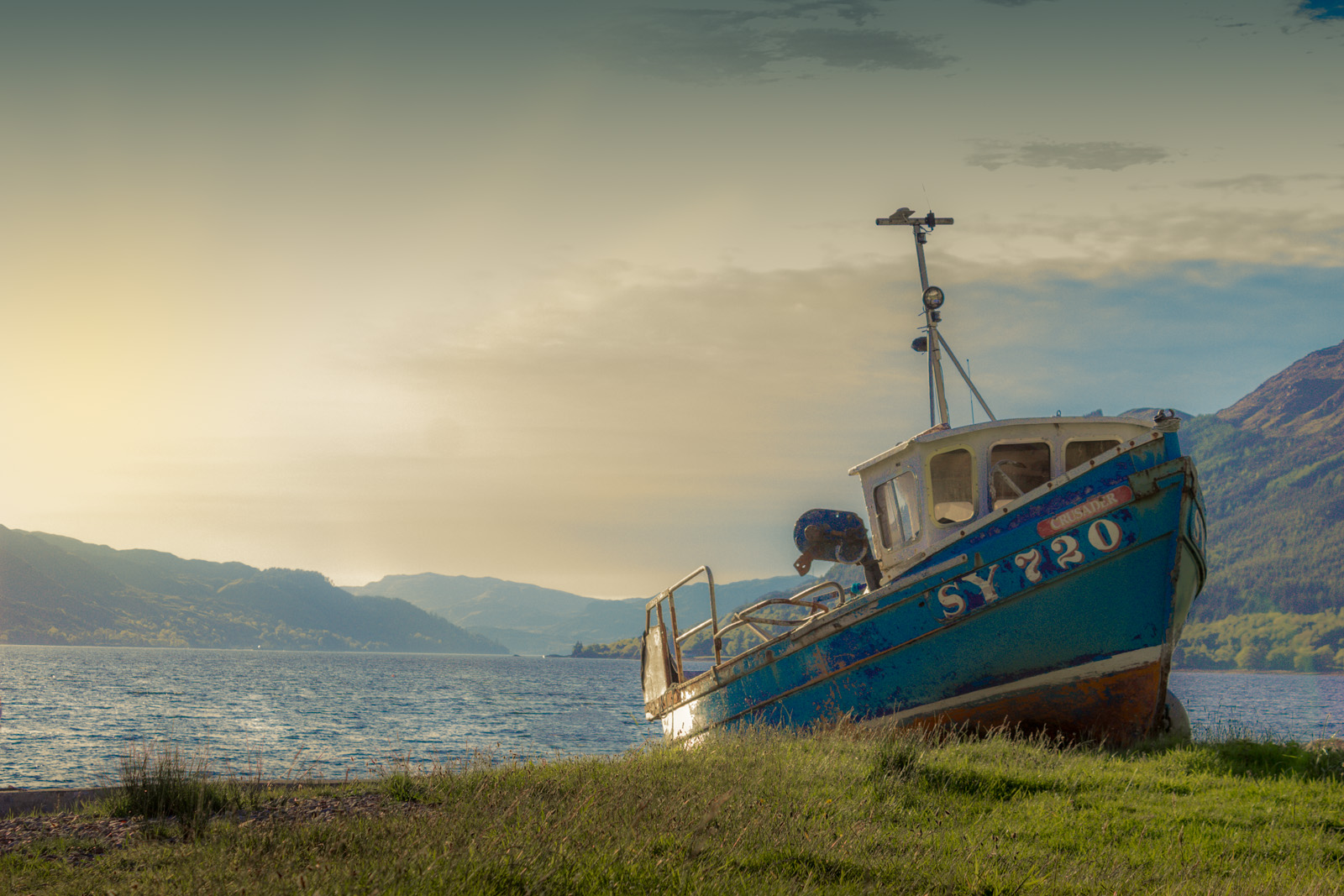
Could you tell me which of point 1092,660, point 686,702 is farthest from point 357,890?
point 686,702

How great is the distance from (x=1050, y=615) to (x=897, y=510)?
251cm

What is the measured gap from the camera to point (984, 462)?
36.7 ft

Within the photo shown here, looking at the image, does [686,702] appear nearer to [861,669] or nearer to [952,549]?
[861,669]

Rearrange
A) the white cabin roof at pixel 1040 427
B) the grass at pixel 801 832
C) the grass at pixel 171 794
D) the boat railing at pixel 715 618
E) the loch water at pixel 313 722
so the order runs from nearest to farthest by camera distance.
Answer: the grass at pixel 801 832 → the grass at pixel 171 794 → the white cabin roof at pixel 1040 427 → the boat railing at pixel 715 618 → the loch water at pixel 313 722

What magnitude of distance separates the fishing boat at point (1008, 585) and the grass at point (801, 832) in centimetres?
119

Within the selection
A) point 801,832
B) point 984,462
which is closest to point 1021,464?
point 984,462

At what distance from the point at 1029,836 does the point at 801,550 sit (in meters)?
5.64

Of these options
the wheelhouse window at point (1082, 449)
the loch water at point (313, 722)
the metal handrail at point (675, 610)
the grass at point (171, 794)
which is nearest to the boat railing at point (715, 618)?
the metal handrail at point (675, 610)

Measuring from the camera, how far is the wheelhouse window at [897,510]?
455 inches

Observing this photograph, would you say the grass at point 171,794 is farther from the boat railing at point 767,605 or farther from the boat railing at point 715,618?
the boat railing at point 767,605

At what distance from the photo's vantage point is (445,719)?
5425cm

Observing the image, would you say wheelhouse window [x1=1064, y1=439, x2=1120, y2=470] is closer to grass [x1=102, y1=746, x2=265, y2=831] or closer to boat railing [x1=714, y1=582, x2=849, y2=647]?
boat railing [x1=714, y1=582, x2=849, y2=647]

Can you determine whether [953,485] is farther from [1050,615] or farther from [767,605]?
[767,605]

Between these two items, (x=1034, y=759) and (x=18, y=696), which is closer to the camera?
(x=1034, y=759)
